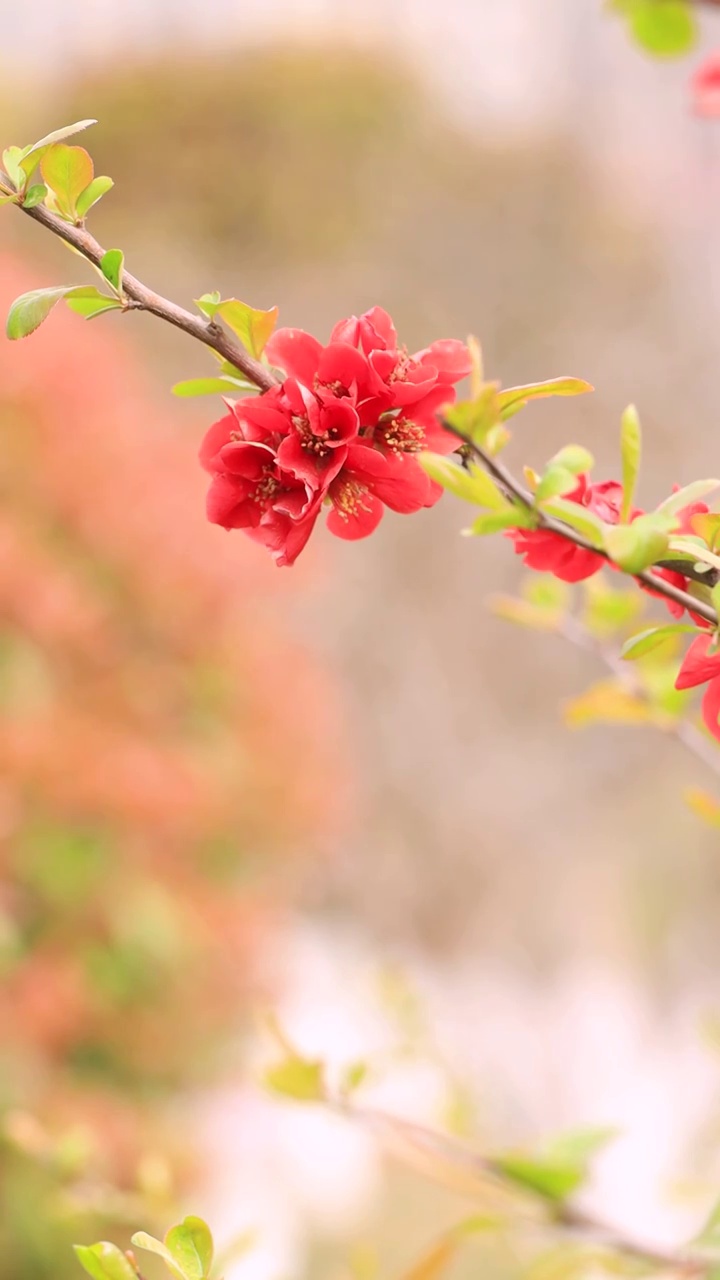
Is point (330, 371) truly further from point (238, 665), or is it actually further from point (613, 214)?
point (613, 214)

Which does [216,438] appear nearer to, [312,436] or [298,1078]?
[312,436]

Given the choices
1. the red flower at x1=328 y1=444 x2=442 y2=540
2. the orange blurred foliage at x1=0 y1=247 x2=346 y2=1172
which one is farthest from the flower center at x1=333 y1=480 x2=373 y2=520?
the orange blurred foliage at x1=0 y1=247 x2=346 y2=1172

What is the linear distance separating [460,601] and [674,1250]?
191cm

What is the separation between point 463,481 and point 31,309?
0.25 feet

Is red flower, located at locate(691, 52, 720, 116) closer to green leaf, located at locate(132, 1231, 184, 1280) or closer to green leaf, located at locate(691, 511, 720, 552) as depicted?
green leaf, located at locate(691, 511, 720, 552)

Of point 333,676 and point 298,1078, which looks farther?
point 333,676

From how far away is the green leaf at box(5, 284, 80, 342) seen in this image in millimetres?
164

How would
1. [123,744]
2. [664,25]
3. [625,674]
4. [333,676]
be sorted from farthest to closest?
1. [333,676]
2. [123,744]
3. [625,674]
4. [664,25]

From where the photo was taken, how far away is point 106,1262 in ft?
0.57

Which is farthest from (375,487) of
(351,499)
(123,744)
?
(123,744)

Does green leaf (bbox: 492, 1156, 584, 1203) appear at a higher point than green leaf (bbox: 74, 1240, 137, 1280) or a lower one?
higher

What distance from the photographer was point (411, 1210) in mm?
1370

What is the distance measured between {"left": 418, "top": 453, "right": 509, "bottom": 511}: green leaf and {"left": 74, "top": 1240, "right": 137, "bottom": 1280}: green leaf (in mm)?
132

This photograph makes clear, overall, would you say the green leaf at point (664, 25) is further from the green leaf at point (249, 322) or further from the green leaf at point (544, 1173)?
the green leaf at point (544, 1173)
